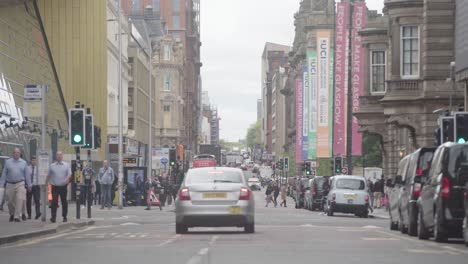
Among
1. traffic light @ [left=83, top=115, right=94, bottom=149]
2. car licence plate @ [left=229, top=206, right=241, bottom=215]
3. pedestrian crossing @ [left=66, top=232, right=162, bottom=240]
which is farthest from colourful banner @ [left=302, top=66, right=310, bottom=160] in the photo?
car licence plate @ [left=229, top=206, right=241, bottom=215]

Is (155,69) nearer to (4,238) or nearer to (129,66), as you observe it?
(129,66)

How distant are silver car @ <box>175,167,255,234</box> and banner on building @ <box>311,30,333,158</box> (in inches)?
2348

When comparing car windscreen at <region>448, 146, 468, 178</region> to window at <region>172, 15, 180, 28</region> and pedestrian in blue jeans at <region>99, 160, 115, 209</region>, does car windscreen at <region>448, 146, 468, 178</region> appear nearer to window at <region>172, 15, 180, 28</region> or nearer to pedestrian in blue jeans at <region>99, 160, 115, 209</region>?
pedestrian in blue jeans at <region>99, 160, 115, 209</region>

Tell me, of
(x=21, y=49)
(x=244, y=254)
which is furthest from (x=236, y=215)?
(x=21, y=49)

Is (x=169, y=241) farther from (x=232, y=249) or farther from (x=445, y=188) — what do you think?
(x=445, y=188)

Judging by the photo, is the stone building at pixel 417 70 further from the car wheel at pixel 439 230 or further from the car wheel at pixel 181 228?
the car wheel at pixel 439 230

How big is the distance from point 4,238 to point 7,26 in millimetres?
37798

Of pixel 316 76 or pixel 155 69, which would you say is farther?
pixel 155 69

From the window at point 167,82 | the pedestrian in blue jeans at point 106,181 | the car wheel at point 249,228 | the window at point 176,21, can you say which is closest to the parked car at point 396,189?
the car wheel at point 249,228

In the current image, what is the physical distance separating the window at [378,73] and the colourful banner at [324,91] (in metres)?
15.5

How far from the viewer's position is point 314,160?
313 ft

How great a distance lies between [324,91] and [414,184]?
230ft

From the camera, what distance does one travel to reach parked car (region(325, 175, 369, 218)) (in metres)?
47.2

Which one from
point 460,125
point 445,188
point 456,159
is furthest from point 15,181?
point 456,159
